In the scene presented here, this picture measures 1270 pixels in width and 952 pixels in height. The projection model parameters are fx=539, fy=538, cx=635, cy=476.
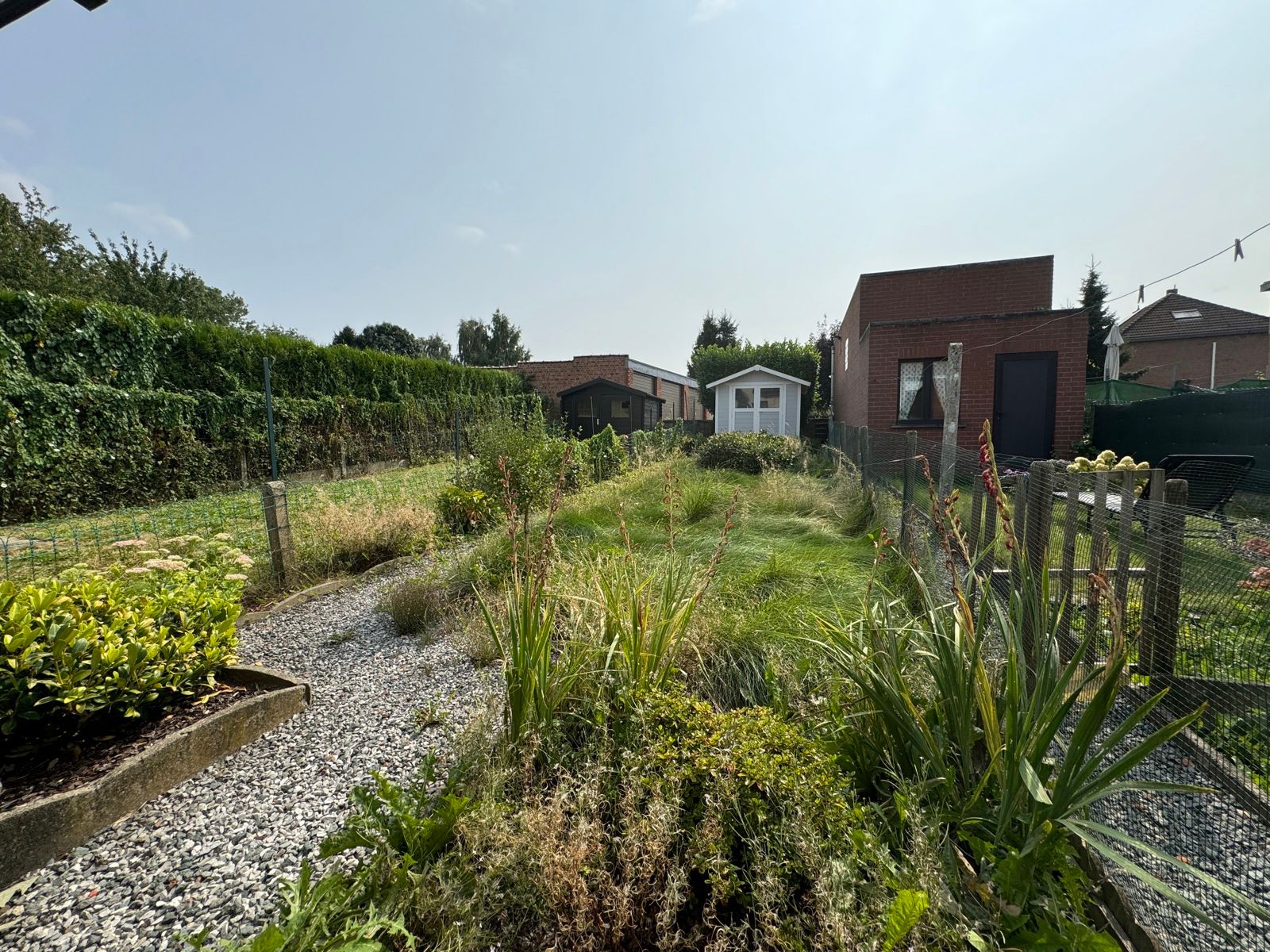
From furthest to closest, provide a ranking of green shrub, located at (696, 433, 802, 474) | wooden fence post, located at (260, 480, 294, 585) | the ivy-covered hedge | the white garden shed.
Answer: the white garden shed, green shrub, located at (696, 433, 802, 474), the ivy-covered hedge, wooden fence post, located at (260, 480, 294, 585)

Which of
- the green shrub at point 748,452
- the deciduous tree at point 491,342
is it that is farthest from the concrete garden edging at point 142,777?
the deciduous tree at point 491,342

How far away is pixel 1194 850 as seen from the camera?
1783 mm

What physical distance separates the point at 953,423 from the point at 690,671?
3.81 meters

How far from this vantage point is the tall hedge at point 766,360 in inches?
909

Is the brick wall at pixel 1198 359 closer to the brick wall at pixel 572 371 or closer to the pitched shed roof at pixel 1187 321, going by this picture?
the pitched shed roof at pixel 1187 321

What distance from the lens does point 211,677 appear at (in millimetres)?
2416

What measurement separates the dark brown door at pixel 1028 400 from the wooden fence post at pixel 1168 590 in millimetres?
9101

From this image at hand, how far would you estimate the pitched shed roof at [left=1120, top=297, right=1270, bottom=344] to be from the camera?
24.0 metres

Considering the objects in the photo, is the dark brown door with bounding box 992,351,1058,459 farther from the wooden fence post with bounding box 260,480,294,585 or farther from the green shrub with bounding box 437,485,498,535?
the wooden fence post with bounding box 260,480,294,585

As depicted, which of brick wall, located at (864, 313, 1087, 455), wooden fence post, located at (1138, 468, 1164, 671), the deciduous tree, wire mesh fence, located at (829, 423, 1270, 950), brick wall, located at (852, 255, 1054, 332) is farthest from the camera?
the deciduous tree

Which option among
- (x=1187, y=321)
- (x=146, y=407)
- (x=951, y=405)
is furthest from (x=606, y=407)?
(x=1187, y=321)

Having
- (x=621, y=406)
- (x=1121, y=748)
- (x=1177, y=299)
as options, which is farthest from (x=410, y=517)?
(x=1177, y=299)

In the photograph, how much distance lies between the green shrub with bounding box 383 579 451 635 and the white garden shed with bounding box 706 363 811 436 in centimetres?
1535

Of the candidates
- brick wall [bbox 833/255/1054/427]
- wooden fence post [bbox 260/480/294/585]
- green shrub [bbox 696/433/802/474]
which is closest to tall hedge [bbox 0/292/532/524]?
wooden fence post [bbox 260/480/294/585]
